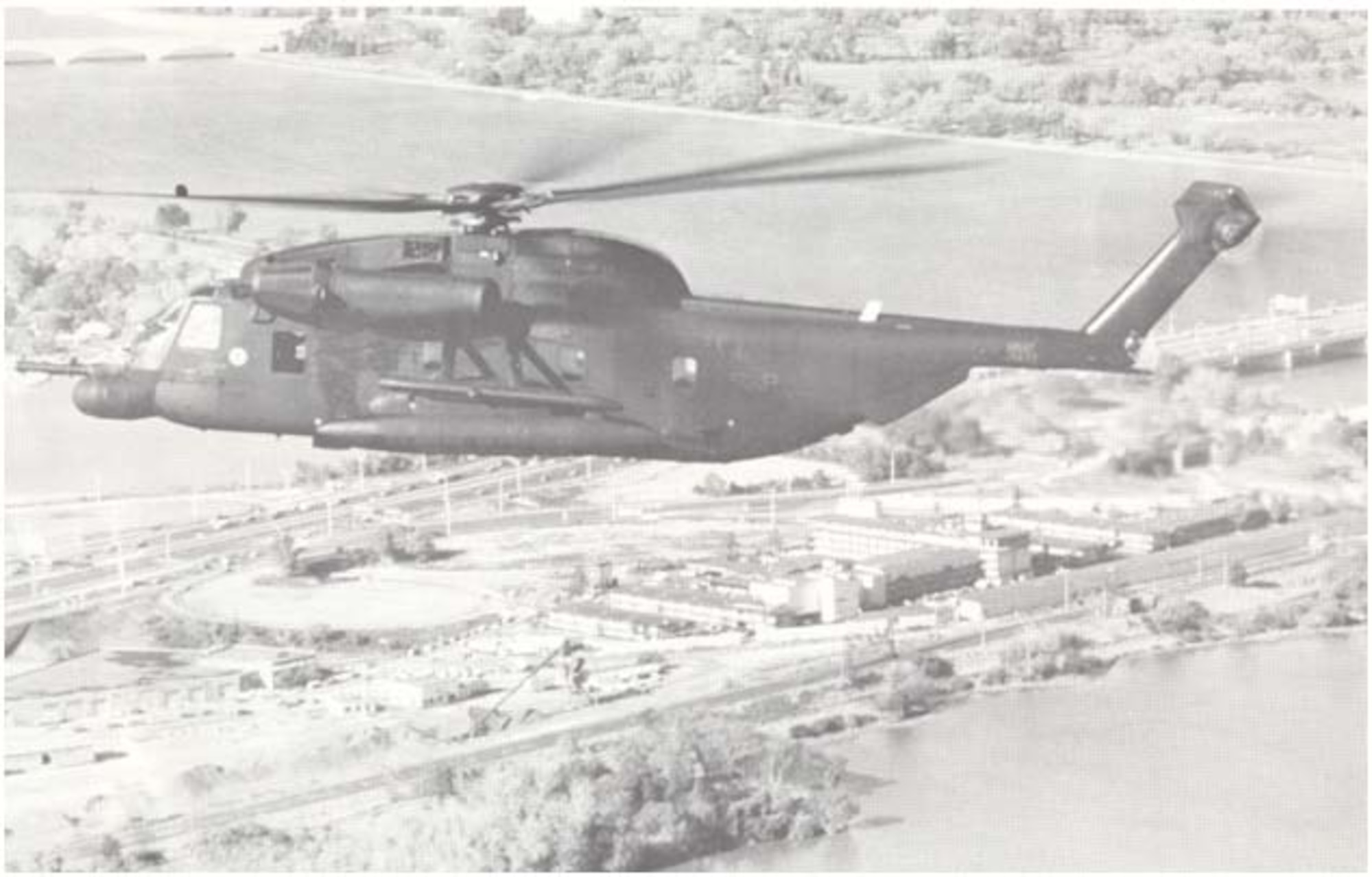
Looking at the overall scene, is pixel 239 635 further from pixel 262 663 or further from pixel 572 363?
pixel 572 363

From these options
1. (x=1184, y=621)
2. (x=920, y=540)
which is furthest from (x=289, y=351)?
(x=1184, y=621)

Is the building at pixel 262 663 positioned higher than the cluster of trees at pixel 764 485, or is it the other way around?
the cluster of trees at pixel 764 485

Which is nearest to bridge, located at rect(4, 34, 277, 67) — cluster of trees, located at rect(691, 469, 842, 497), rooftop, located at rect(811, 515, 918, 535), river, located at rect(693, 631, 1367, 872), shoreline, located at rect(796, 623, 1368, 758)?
cluster of trees, located at rect(691, 469, 842, 497)

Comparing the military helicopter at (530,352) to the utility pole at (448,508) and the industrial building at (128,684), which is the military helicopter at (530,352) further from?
the industrial building at (128,684)

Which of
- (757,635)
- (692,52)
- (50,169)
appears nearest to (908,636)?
(757,635)

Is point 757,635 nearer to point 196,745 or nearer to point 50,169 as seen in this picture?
point 196,745

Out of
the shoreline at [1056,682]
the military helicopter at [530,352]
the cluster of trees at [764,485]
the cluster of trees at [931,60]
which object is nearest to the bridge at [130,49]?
the cluster of trees at [931,60]
